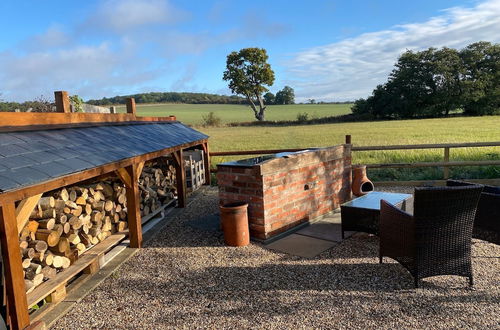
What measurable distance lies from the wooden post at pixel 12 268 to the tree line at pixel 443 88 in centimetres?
4100

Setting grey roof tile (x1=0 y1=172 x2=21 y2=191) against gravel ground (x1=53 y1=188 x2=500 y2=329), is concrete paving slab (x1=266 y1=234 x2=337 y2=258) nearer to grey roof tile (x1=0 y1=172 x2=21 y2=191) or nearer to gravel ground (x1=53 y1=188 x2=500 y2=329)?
gravel ground (x1=53 y1=188 x2=500 y2=329)

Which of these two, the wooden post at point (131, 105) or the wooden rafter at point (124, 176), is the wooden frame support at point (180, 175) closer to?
the wooden post at point (131, 105)

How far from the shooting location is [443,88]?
1555 inches

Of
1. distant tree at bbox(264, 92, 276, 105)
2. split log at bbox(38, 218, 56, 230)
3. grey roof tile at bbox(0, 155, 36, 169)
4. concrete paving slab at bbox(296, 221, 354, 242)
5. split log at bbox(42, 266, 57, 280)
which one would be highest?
distant tree at bbox(264, 92, 276, 105)

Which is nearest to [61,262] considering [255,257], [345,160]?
[255,257]

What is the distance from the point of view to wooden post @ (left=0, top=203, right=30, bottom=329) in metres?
2.77

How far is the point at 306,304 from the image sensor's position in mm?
3447

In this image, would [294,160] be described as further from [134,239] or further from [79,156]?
[79,156]

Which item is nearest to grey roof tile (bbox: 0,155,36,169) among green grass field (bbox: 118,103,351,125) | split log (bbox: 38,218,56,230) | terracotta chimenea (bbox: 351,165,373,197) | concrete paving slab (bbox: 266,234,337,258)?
split log (bbox: 38,218,56,230)

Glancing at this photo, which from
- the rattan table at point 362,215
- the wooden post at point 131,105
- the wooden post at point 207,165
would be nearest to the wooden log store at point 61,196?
the wooden post at point 131,105

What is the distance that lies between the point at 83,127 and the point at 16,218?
2.45 metres

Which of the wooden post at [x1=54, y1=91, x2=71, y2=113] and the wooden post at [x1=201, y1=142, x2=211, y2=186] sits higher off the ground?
the wooden post at [x1=54, y1=91, x2=71, y2=113]

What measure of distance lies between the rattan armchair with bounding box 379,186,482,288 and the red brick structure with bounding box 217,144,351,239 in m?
2.07

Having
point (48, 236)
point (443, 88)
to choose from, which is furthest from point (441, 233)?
point (443, 88)
